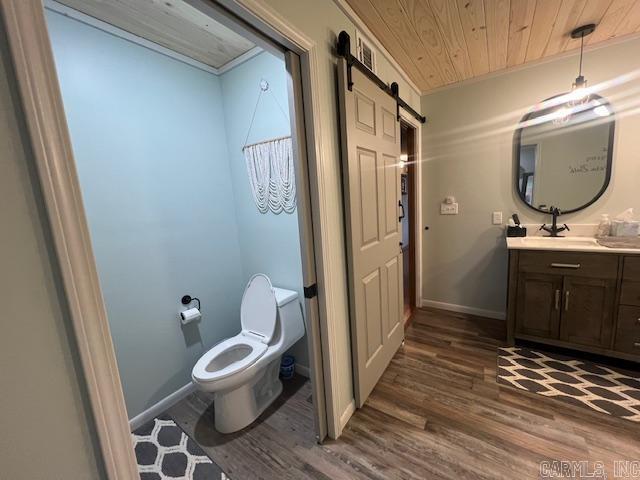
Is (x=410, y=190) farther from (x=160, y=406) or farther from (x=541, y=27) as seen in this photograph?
(x=160, y=406)

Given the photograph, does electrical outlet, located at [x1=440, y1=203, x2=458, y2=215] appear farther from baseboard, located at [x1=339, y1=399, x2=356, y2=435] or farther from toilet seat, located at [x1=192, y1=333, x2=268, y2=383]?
toilet seat, located at [x1=192, y1=333, x2=268, y2=383]

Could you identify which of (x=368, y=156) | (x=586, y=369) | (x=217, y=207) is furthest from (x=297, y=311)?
(x=586, y=369)

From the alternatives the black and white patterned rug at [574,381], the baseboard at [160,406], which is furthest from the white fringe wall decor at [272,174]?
the black and white patterned rug at [574,381]

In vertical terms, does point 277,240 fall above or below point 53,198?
below

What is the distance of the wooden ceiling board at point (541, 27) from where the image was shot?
1483 mm

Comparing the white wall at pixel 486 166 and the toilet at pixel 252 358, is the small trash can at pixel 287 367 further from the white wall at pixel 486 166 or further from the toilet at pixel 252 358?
the white wall at pixel 486 166

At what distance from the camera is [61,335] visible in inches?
21.9

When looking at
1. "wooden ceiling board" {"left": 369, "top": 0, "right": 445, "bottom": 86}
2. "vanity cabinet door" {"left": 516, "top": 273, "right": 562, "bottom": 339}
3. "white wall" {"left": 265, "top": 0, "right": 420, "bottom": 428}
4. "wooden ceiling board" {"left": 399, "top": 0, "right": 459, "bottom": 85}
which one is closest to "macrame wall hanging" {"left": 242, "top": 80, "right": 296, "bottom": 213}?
"white wall" {"left": 265, "top": 0, "right": 420, "bottom": 428}

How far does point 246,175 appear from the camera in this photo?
2111 millimetres

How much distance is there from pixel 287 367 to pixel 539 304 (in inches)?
79.0

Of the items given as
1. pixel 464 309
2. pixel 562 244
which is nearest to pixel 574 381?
pixel 562 244

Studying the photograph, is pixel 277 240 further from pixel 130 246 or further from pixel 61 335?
pixel 61 335

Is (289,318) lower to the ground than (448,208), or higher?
lower

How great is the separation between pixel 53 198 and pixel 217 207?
1641mm
